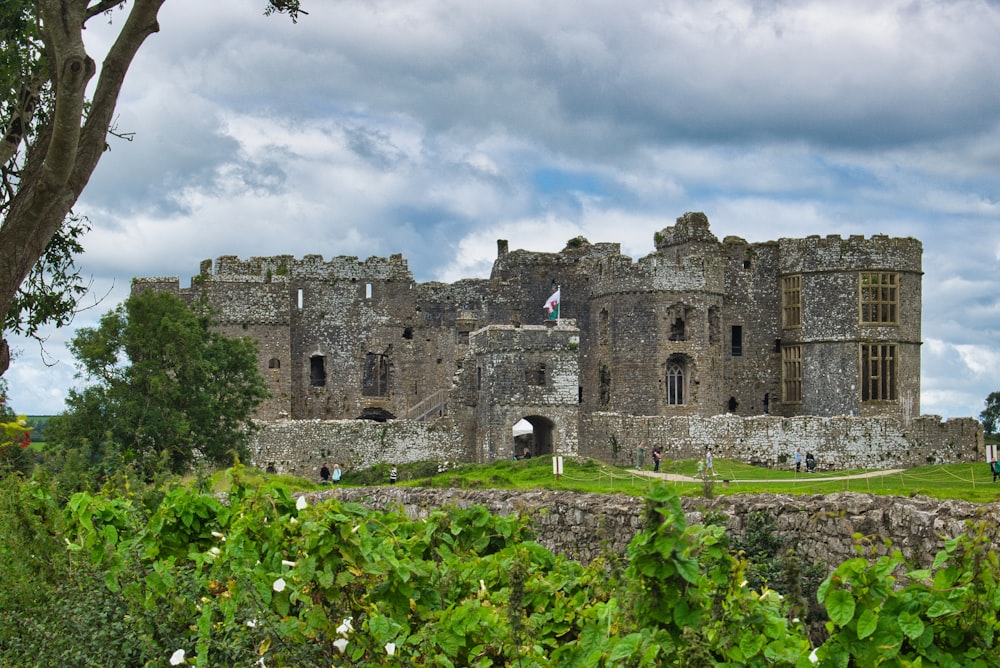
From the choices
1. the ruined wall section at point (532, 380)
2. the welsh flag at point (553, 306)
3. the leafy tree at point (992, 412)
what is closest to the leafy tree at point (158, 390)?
the ruined wall section at point (532, 380)

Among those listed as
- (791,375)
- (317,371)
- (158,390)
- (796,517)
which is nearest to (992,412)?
(791,375)

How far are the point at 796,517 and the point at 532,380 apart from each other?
96.2ft

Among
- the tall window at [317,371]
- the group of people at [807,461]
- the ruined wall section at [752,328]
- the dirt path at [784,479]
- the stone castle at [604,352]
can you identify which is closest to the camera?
the dirt path at [784,479]

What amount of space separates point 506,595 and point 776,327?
45.5 metres

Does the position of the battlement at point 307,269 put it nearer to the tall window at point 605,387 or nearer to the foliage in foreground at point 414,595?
the tall window at point 605,387

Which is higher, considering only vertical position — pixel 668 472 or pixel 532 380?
pixel 532 380

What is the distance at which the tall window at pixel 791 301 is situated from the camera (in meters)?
53.8

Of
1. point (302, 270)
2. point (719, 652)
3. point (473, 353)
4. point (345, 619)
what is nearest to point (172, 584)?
point (345, 619)

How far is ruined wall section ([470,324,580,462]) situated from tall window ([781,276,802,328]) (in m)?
12.2

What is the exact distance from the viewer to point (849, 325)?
52.0m

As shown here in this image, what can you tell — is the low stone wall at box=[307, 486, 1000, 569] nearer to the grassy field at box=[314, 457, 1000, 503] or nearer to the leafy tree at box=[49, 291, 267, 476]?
the grassy field at box=[314, 457, 1000, 503]

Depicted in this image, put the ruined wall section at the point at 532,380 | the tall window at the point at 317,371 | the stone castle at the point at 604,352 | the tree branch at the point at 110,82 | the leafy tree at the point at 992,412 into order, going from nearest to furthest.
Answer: the tree branch at the point at 110,82, the stone castle at the point at 604,352, the ruined wall section at the point at 532,380, the tall window at the point at 317,371, the leafy tree at the point at 992,412

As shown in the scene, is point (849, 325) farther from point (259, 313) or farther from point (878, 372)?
point (259, 313)

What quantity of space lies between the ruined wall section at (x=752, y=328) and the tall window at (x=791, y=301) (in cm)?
35
